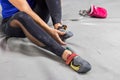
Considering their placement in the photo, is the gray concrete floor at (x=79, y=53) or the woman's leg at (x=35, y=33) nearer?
the gray concrete floor at (x=79, y=53)

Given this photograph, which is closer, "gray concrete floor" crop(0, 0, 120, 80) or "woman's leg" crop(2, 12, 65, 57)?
"gray concrete floor" crop(0, 0, 120, 80)

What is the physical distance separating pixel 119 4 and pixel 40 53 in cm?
94

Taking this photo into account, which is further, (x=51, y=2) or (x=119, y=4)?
(x=119, y=4)

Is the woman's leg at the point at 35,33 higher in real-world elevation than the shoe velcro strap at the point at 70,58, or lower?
higher

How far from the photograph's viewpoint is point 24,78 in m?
1.09

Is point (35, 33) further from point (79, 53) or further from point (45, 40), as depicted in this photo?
point (79, 53)

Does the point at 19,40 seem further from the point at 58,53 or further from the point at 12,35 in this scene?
the point at 58,53

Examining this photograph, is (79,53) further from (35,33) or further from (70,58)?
(35,33)

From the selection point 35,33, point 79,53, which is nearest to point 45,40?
point 35,33

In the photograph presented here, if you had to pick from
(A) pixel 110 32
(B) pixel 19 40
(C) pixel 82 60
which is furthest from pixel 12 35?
(A) pixel 110 32

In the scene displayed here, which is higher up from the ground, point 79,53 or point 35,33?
point 35,33

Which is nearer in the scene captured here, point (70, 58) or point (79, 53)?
point (70, 58)

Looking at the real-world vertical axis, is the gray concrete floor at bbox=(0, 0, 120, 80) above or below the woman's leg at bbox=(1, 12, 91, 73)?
below

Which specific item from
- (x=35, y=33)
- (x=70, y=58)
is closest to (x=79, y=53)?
(x=70, y=58)
